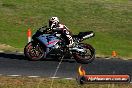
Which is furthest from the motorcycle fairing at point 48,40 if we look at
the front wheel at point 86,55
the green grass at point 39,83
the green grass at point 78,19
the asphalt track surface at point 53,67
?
the green grass at point 78,19

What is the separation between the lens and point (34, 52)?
17797mm

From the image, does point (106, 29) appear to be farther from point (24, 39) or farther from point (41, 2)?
point (41, 2)

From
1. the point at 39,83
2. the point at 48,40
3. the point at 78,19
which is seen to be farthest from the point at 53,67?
the point at 78,19

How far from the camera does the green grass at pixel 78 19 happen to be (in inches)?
1140

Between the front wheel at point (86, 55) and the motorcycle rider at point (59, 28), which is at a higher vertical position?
the motorcycle rider at point (59, 28)

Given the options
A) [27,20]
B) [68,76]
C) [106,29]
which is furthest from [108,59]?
[27,20]

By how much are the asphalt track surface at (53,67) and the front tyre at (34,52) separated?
0.90 feet

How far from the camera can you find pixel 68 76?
588 inches

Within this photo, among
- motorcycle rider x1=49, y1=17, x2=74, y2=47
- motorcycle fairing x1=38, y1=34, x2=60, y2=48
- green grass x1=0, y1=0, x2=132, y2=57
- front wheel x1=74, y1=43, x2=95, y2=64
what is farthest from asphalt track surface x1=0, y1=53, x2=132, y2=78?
green grass x1=0, y1=0, x2=132, y2=57

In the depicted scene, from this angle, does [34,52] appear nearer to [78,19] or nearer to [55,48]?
[55,48]

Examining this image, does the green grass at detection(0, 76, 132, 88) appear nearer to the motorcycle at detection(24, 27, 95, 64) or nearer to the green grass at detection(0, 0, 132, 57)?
the motorcycle at detection(24, 27, 95, 64)

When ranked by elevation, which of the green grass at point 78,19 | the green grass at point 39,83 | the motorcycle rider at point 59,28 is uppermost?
the motorcycle rider at point 59,28

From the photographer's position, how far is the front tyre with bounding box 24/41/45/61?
17.8 m

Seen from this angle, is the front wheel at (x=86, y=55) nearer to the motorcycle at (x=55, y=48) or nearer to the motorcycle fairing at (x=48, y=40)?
the motorcycle at (x=55, y=48)
